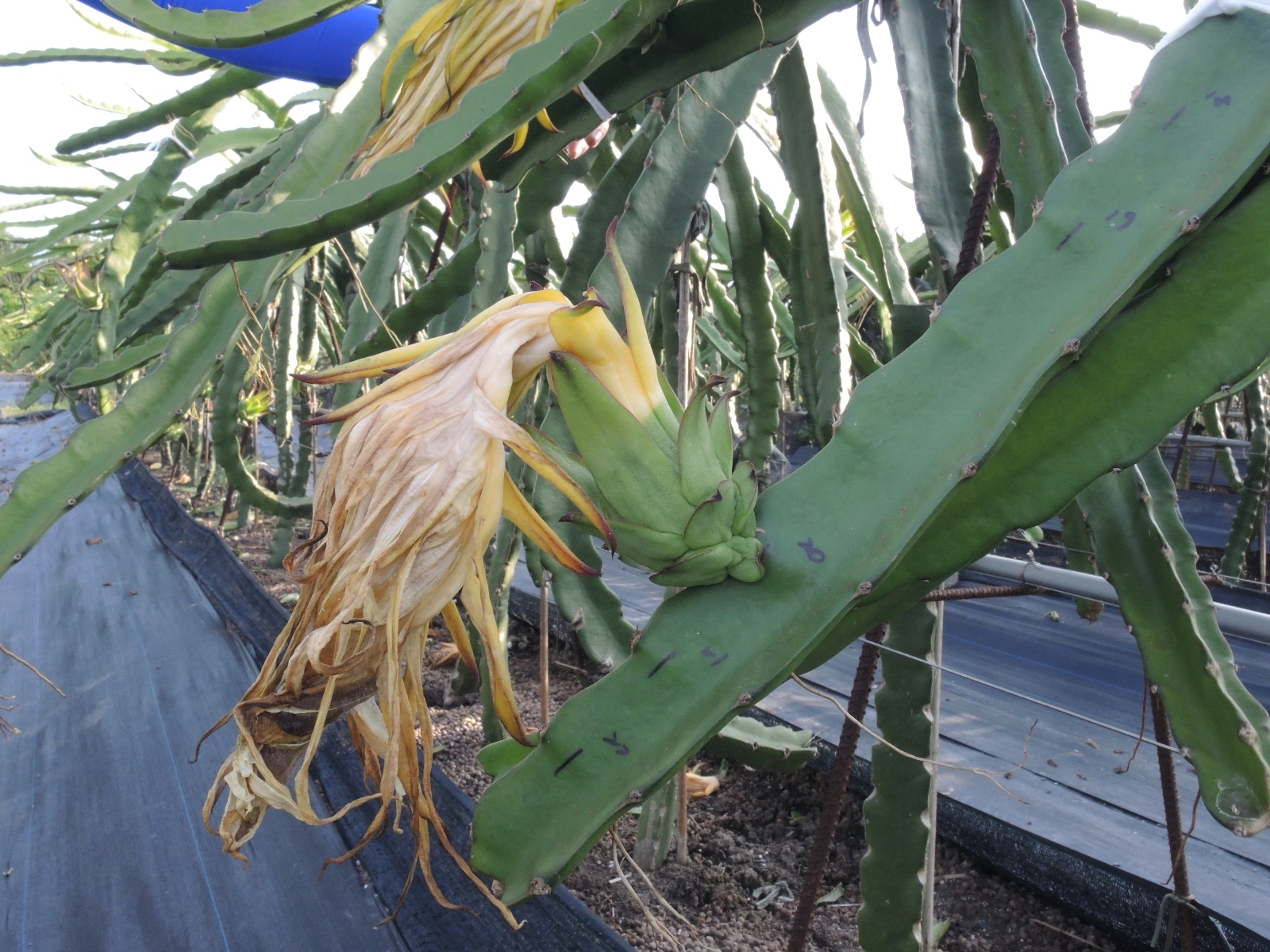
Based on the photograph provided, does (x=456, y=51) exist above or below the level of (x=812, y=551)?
above

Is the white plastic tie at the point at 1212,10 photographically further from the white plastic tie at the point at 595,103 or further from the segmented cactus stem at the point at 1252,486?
the segmented cactus stem at the point at 1252,486

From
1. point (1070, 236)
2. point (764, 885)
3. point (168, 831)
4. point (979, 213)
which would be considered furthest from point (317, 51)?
point (764, 885)

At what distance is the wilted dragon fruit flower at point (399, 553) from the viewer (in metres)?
0.36

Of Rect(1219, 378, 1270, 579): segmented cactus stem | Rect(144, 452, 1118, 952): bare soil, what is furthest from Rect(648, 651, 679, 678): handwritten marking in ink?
Rect(1219, 378, 1270, 579): segmented cactus stem

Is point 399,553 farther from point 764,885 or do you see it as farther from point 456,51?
point 764,885

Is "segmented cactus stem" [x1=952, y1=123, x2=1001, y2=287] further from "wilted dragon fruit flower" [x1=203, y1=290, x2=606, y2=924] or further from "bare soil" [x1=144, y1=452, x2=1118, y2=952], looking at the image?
"bare soil" [x1=144, y1=452, x2=1118, y2=952]

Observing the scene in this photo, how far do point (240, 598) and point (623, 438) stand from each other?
1.99 meters

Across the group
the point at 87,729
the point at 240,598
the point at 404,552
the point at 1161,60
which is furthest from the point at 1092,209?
the point at 240,598

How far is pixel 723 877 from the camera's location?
3.67ft

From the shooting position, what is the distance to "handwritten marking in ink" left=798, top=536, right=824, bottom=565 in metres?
0.38

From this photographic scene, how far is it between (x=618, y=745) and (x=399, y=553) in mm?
146

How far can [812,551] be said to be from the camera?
1.27 feet

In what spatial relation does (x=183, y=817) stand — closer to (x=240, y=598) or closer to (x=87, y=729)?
(x=87, y=729)

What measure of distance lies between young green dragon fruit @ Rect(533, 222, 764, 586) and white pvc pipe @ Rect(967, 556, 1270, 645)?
0.25m
